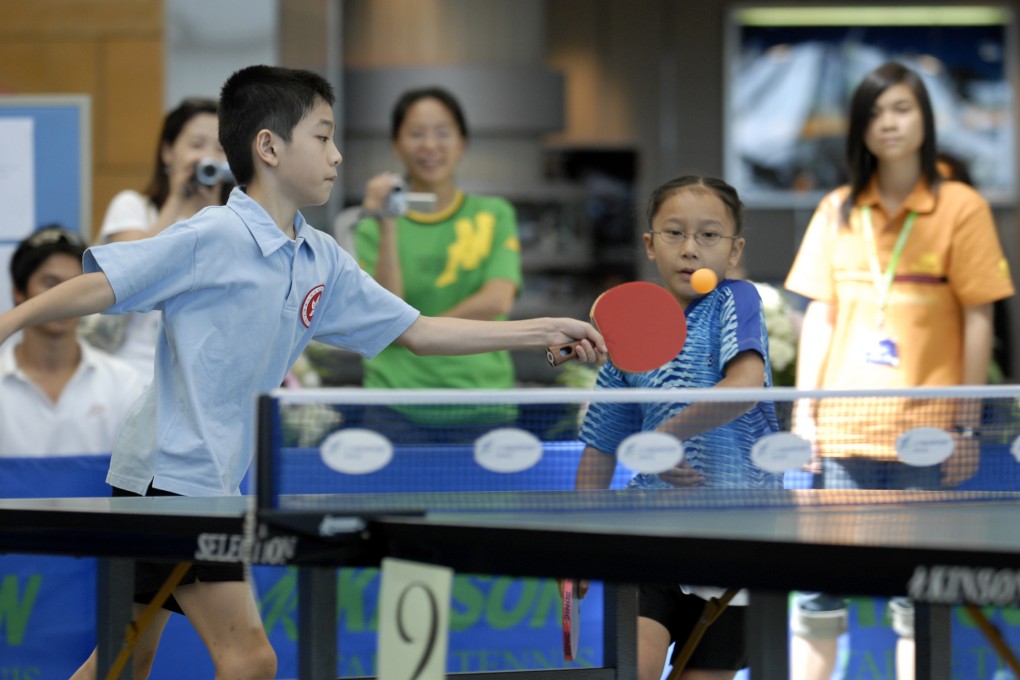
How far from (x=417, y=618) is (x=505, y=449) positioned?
25 centimetres

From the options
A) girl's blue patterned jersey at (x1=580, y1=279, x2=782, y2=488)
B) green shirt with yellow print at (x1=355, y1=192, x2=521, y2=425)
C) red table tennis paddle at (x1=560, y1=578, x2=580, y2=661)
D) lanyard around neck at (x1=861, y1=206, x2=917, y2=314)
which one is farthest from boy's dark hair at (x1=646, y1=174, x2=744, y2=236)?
green shirt with yellow print at (x1=355, y1=192, x2=521, y2=425)

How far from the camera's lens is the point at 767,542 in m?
1.52

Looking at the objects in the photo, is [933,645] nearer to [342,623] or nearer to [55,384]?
[342,623]

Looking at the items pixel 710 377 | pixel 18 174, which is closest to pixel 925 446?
pixel 710 377

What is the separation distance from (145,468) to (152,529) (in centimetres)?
53

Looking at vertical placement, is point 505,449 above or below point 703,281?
below

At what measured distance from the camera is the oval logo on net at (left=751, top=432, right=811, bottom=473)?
1896 mm

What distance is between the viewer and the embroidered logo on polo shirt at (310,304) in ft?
7.74

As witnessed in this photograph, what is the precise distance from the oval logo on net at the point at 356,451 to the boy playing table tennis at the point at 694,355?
19.2 inches

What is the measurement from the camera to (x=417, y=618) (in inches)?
66.1

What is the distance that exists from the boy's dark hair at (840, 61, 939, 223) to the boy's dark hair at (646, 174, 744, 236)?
0.96 m

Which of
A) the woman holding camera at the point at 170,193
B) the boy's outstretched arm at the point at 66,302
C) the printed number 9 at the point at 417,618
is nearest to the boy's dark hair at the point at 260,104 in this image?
the boy's outstretched arm at the point at 66,302

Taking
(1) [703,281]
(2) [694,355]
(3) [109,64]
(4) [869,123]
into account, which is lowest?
(2) [694,355]

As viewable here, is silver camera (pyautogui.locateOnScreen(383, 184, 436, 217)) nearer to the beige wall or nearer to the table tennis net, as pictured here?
the table tennis net
